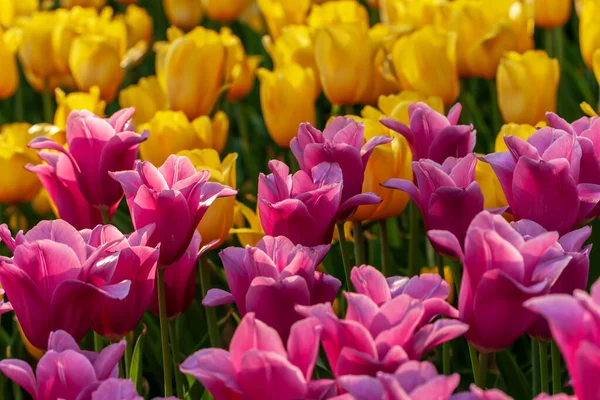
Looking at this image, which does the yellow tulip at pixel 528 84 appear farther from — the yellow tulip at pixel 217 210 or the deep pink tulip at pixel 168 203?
the deep pink tulip at pixel 168 203

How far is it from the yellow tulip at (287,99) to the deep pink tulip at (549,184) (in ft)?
3.27

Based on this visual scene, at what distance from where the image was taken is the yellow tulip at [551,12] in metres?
2.76

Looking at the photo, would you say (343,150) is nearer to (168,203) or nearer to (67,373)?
(168,203)

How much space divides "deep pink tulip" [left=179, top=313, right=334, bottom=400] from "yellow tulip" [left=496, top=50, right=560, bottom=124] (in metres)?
1.33

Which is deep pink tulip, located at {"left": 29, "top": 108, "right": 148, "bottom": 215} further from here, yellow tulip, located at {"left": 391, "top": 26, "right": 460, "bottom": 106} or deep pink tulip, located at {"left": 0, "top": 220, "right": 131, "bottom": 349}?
yellow tulip, located at {"left": 391, "top": 26, "right": 460, "bottom": 106}

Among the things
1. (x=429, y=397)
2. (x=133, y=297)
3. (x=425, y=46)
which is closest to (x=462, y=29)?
(x=425, y=46)

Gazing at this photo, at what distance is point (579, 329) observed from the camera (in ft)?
2.67

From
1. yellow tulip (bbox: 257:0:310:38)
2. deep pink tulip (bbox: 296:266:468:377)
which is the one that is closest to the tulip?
deep pink tulip (bbox: 296:266:468:377)

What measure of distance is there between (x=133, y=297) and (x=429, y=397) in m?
0.56

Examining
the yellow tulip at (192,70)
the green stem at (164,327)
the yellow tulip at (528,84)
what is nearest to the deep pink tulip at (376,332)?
the green stem at (164,327)

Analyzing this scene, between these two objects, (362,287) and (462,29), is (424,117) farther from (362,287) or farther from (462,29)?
(462,29)

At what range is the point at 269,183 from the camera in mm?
1365

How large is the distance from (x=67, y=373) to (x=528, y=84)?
54.5 inches

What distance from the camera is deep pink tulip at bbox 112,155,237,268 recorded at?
1.31 meters
